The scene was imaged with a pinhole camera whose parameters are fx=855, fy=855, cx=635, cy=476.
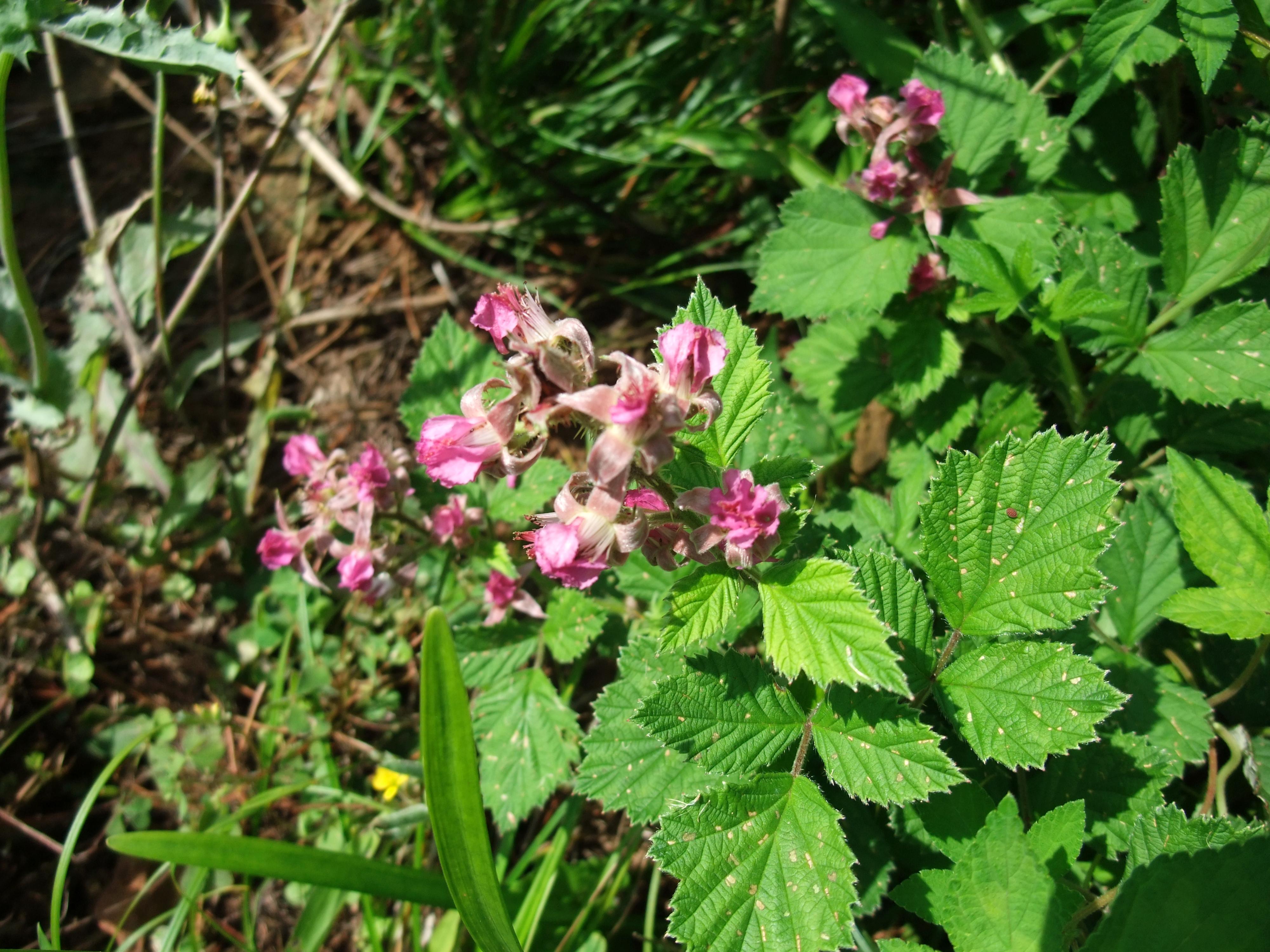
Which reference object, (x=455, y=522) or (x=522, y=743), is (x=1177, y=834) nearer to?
(x=522, y=743)

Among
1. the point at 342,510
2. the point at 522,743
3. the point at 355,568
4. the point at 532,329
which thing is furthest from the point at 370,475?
the point at 532,329

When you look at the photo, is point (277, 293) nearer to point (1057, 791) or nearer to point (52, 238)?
point (52, 238)

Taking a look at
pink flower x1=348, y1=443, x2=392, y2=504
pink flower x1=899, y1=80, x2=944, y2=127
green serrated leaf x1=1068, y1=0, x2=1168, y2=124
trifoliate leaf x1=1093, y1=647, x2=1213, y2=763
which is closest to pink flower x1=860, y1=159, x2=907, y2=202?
pink flower x1=899, y1=80, x2=944, y2=127

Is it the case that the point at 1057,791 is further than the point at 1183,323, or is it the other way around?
the point at 1183,323

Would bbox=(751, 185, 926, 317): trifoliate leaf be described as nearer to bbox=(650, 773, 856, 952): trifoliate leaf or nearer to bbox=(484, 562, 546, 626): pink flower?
bbox=(484, 562, 546, 626): pink flower

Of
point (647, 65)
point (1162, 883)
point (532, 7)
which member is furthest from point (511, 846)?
point (532, 7)

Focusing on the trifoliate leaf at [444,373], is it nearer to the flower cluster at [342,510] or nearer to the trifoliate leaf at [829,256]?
→ the flower cluster at [342,510]
